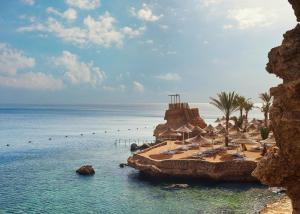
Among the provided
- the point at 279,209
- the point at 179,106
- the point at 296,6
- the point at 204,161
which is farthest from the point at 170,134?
the point at 296,6

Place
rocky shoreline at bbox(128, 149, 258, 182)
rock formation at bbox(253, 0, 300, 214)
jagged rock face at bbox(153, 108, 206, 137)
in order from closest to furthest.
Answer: rock formation at bbox(253, 0, 300, 214)
rocky shoreline at bbox(128, 149, 258, 182)
jagged rock face at bbox(153, 108, 206, 137)

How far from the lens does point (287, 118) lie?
38.6 ft

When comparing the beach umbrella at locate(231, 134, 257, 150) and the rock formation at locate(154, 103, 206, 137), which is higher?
the rock formation at locate(154, 103, 206, 137)

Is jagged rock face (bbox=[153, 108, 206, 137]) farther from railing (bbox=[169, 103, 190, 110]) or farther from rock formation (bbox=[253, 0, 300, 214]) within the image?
rock formation (bbox=[253, 0, 300, 214])

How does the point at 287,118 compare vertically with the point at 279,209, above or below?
above

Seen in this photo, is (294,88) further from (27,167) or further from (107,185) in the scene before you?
(27,167)

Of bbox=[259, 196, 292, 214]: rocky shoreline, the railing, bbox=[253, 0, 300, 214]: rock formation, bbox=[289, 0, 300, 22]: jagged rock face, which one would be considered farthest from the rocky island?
bbox=[289, 0, 300, 22]: jagged rock face

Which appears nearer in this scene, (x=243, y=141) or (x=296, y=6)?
(x=296, y=6)

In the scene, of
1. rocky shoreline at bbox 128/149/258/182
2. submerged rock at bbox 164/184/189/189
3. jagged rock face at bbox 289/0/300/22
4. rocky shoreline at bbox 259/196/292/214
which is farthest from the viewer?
rocky shoreline at bbox 128/149/258/182

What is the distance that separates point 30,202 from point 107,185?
8696mm

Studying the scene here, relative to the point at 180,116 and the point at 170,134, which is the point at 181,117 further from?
the point at 170,134

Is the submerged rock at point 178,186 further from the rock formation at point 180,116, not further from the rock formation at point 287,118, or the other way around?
the rock formation at point 180,116

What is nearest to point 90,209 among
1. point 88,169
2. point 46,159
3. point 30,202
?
point 30,202

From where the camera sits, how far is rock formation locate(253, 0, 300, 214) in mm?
11609
